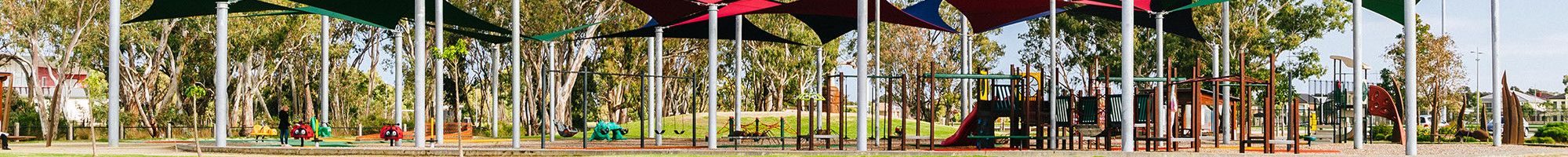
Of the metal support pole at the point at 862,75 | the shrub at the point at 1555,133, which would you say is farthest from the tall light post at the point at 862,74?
the shrub at the point at 1555,133

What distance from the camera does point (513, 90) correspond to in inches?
976

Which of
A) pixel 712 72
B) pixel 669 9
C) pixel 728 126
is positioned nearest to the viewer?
pixel 712 72

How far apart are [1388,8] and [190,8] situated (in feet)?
59.7

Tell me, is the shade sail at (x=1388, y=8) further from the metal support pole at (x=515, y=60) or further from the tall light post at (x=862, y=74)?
the metal support pole at (x=515, y=60)

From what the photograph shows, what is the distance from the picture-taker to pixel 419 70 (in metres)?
25.0

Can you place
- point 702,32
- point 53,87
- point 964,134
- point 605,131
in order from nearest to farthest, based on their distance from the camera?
point 964,134, point 605,131, point 702,32, point 53,87

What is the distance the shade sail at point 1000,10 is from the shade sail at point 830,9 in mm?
991

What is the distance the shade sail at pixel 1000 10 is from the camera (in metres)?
28.3

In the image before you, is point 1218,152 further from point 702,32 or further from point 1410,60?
point 702,32

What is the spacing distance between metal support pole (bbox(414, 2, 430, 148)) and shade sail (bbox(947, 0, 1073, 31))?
337 inches

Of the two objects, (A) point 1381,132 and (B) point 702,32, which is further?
(A) point 1381,132

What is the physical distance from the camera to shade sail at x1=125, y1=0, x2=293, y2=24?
2769 centimetres

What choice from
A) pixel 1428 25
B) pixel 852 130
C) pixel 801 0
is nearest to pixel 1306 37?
pixel 1428 25

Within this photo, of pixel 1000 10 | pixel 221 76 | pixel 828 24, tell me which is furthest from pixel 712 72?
pixel 828 24
